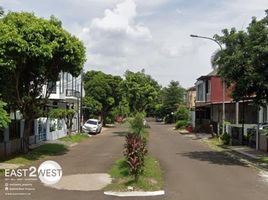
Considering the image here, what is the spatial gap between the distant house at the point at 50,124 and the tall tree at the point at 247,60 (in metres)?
9.45

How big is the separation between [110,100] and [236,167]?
151 feet

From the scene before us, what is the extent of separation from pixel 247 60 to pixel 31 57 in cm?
1014

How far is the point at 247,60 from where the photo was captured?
2391cm

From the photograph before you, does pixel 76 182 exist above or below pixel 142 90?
below

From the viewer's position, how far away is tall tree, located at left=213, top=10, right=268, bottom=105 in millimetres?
23219

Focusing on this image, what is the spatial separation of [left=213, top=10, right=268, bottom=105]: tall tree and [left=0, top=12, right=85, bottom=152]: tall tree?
24.2 ft

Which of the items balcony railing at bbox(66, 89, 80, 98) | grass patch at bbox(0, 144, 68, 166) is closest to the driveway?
grass patch at bbox(0, 144, 68, 166)

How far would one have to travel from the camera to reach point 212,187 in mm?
15453

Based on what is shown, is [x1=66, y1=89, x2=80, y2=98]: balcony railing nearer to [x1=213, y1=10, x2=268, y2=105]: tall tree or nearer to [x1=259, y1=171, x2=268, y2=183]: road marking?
[x1=213, y1=10, x2=268, y2=105]: tall tree

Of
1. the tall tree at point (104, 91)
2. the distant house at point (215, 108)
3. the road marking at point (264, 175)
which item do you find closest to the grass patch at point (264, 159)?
the road marking at point (264, 175)

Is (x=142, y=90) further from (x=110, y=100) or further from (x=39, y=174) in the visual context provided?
(x=39, y=174)

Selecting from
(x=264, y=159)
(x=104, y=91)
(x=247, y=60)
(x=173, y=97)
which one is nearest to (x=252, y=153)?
(x=264, y=159)

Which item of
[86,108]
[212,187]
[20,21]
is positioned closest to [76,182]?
[212,187]

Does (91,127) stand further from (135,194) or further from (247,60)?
(135,194)
